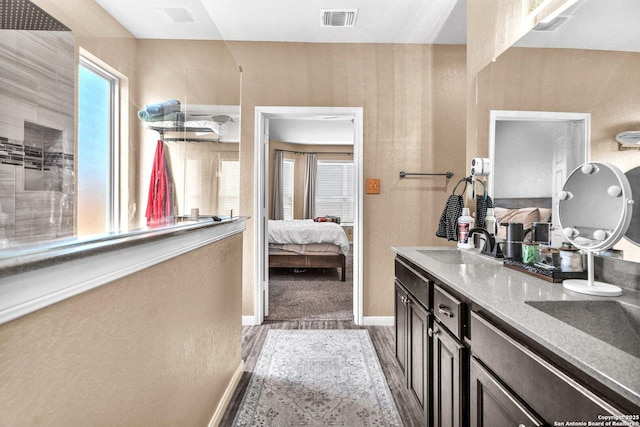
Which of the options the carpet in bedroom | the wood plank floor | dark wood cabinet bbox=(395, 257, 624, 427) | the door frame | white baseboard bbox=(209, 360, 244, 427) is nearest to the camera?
dark wood cabinet bbox=(395, 257, 624, 427)

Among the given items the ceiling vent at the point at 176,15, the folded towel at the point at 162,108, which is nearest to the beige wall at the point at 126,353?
the folded towel at the point at 162,108

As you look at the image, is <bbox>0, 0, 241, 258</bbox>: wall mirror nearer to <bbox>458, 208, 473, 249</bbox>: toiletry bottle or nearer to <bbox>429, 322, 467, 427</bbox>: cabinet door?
<bbox>429, 322, 467, 427</bbox>: cabinet door

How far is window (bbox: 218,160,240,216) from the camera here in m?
2.21

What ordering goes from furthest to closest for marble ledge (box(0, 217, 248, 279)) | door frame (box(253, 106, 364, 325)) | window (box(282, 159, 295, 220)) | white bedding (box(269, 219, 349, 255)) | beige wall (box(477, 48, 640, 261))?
window (box(282, 159, 295, 220)) < white bedding (box(269, 219, 349, 255)) < door frame (box(253, 106, 364, 325)) < beige wall (box(477, 48, 640, 261)) < marble ledge (box(0, 217, 248, 279))

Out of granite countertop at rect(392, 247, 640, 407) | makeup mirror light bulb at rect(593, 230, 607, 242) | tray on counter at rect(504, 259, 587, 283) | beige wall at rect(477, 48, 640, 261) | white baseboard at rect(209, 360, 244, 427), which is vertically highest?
beige wall at rect(477, 48, 640, 261)

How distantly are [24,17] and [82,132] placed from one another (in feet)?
0.69

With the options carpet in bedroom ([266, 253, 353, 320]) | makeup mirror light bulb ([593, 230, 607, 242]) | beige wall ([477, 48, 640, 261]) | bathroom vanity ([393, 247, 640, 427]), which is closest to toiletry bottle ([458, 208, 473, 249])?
bathroom vanity ([393, 247, 640, 427])

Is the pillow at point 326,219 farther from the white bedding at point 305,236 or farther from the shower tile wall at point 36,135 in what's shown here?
the shower tile wall at point 36,135

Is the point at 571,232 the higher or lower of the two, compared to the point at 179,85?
lower

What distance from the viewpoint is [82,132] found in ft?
2.16

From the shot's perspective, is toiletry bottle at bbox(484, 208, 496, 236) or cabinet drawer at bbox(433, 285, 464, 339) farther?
toiletry bottle at bbox(484, 208, 496, 236)

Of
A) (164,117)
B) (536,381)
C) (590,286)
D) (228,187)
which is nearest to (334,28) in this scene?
(228,187)

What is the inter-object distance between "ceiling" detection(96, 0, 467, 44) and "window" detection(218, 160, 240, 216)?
2.92 ft

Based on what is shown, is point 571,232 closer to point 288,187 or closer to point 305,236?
point 305,236
